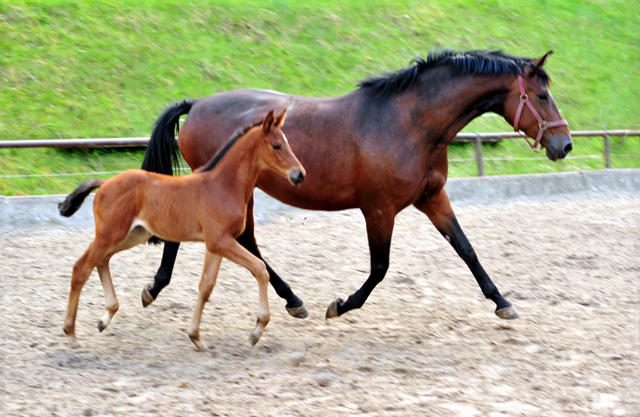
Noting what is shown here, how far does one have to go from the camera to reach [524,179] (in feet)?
35.3

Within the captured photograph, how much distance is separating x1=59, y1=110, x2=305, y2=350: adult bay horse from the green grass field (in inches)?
198

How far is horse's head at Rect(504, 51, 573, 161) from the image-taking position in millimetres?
4766

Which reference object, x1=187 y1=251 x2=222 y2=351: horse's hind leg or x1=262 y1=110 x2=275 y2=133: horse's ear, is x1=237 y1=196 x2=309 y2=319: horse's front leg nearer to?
x1=187 y1=251 x2=222 y2=351: horse's hind leg

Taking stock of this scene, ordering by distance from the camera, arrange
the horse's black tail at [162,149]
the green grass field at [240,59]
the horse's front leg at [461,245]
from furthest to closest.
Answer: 1. the green grass field at [240,59]
2. the horse's black tail at [162,149]
3. the horse's front leg at [461,245]

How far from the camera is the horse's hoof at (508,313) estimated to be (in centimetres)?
509

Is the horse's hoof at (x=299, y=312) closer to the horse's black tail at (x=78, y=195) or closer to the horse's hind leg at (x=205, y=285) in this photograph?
the horse's hind leg at (x=205, y=285)

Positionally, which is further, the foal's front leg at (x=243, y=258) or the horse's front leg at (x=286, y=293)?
the horse's front leg at (x=286, y=293)

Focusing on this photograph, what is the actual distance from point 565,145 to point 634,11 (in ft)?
62.5

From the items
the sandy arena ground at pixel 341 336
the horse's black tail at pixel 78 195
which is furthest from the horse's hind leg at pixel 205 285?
the horse's black tail at pixel 78 195

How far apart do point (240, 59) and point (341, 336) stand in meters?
9.75

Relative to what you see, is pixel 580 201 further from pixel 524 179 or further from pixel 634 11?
pixel 634 11

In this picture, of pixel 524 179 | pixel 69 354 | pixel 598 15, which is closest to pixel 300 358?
pixel 69 354

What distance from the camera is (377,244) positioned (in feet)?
16.0

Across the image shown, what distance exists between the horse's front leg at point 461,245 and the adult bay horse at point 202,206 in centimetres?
152
